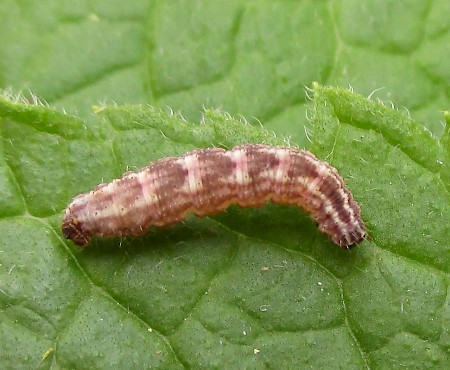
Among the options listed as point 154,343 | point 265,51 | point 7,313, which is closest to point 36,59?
point 265,51

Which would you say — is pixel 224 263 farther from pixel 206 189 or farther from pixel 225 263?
pixel 206 189

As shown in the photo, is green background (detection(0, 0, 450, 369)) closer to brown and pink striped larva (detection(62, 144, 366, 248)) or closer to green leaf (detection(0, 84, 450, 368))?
green leaf (detection(0, 84, 450, 368))

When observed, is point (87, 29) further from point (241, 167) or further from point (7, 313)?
point (7, 313)

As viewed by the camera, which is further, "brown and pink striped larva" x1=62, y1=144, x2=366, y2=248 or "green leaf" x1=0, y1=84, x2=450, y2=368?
"brown and pink striped larva" x1=62, y1=144, x2=366, y2=248

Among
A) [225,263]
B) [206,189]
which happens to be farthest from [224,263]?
[206,189]

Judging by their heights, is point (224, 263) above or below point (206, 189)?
below

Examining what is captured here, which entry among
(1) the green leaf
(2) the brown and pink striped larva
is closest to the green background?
(1) the green leaf
